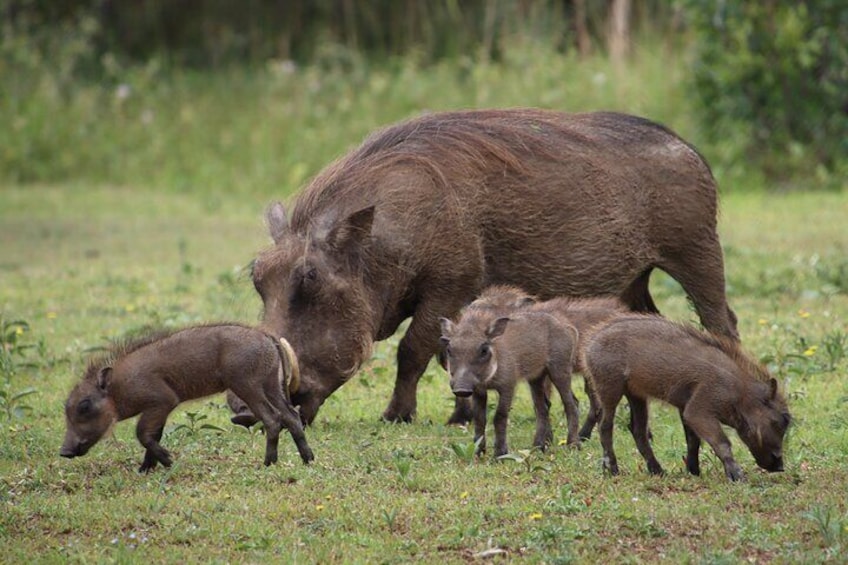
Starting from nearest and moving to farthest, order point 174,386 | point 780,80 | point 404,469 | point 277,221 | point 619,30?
point 404,469 < point 174,386 < point 277,221 < point 780,80 < point 619,30

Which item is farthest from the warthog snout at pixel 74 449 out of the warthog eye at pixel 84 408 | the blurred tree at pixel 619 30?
the blurred tree at pixel 619 30

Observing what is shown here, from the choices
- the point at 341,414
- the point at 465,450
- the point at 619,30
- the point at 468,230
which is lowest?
the point at 341,414

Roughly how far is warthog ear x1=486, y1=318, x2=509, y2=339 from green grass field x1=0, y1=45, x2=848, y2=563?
1.86ft

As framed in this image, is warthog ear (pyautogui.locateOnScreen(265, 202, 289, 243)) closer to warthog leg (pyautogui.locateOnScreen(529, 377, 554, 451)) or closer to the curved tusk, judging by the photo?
the curved tusk

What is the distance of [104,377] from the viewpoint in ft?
21.2

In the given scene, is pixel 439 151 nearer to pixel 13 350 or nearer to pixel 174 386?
pixel 174 386

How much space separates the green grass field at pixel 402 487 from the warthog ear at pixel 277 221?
103cm

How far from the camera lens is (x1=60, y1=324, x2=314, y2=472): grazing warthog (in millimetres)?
6457

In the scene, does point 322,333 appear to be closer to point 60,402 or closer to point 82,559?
point 60,402

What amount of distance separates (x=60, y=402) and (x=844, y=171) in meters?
10.2

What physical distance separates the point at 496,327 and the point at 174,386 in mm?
1467

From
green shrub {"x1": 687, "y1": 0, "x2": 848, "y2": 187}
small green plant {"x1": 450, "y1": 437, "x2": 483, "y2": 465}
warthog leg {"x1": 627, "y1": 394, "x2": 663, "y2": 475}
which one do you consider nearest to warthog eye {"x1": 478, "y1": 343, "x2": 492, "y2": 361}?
small green plant {"x1": 450, "y1": 437, "x2": 483, "y2": 465}

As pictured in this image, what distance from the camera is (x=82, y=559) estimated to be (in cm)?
525

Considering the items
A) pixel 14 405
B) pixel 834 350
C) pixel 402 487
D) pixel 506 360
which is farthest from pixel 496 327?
pixel 14 405
